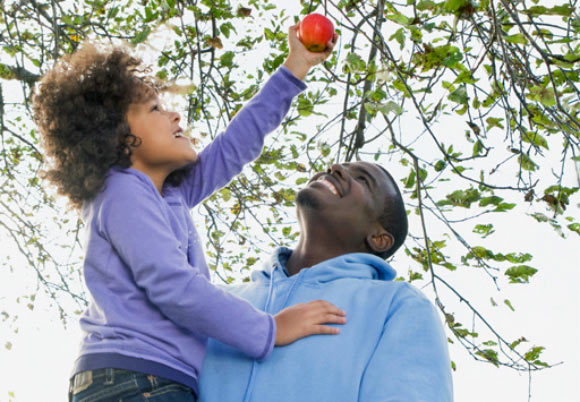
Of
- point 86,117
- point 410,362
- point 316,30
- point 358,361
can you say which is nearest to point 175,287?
point 358,361

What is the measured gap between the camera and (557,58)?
7.84ft

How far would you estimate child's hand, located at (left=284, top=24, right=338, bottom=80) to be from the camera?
2420mm

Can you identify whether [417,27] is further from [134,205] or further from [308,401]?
[308,401]

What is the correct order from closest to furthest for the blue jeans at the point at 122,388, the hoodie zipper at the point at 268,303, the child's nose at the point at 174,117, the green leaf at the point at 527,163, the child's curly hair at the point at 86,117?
the blue jeans at the point at 122,388, the hoodie zipper at the point at 268,303, the child's curly hair at the point at 86,117, the child's nose at the point at 174,117, the green leaf at the point at 527,163

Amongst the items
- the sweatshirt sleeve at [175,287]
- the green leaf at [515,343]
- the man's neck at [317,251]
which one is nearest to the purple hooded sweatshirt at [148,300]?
the sweatshirt sleeve at [175,287]

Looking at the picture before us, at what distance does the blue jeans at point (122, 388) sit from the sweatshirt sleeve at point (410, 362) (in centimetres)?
56

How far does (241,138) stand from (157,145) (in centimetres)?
40

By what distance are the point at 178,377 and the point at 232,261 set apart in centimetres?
312

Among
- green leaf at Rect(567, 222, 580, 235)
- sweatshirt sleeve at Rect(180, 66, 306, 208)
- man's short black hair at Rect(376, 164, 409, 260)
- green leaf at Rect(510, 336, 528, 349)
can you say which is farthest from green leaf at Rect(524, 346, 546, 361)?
sweatshirt sleeve at Rect(180, 66, 306, 208)

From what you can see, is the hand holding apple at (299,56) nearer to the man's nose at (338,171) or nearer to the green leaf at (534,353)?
the man's nose at (338,171)

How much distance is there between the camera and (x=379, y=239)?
2.46 m

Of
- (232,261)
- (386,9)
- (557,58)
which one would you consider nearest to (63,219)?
(232,261)

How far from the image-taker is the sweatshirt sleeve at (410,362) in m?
1.75

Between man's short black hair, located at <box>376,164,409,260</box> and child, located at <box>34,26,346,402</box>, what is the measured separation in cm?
57
